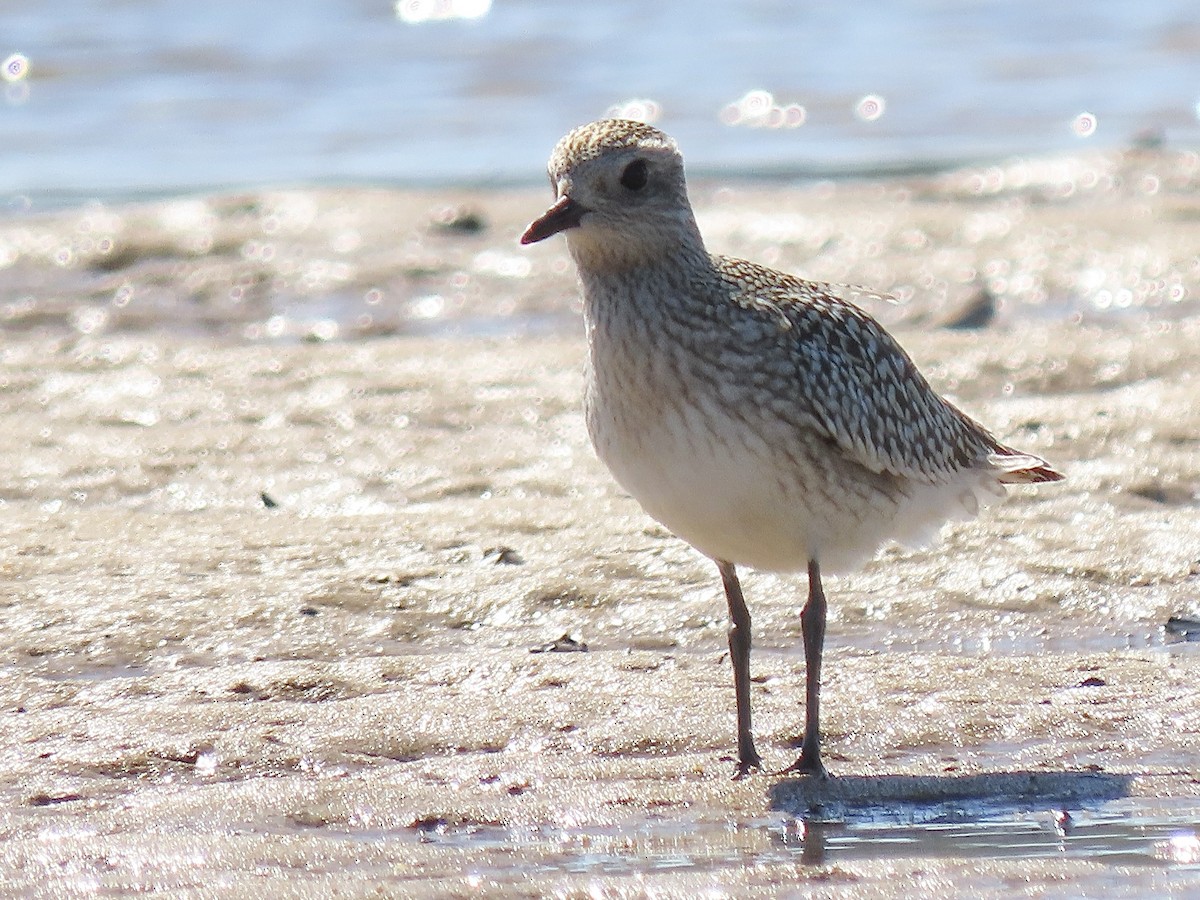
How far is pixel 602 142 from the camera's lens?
5.51 m

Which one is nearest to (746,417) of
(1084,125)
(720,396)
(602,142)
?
(720,396)

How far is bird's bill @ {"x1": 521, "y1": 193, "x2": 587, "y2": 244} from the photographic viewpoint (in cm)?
538

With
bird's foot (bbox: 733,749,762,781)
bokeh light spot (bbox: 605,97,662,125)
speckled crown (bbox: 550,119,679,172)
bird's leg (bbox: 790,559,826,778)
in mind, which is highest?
bokeh light spot (bbox: 605,97,662,125)

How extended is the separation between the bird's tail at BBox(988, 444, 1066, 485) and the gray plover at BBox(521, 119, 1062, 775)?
0.69 metres

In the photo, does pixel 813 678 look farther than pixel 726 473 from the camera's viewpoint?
Yes

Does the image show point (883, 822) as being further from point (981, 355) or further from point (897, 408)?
point (981, 355)

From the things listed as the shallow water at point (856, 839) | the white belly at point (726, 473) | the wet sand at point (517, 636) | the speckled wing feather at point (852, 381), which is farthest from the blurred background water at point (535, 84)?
the shallow water at point (856, 839)

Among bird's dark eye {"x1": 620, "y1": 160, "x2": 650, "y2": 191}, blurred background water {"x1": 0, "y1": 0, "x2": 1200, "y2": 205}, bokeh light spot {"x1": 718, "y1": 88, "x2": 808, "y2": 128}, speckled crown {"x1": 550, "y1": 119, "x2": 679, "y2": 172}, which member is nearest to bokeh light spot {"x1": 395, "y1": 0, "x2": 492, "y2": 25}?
blurred background water {"x1": 0, "y1": 0, "x2": 1200, "y2": 205}

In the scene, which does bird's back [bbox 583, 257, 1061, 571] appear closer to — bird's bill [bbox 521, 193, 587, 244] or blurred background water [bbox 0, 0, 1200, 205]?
bird's bill [bbox 521, 193, 587, 244]

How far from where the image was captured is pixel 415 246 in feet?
42.3

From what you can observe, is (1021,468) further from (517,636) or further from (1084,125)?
(1084,125)

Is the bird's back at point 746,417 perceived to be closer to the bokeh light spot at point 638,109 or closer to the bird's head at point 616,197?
the bird's head at point 616,197

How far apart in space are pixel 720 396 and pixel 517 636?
5.12ft

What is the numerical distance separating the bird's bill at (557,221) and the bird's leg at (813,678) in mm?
1206
